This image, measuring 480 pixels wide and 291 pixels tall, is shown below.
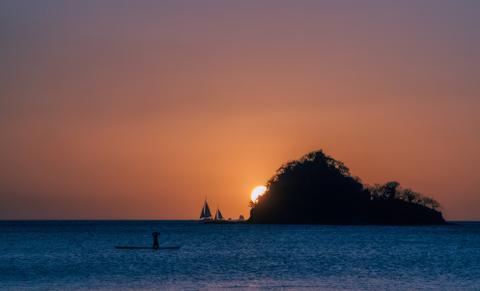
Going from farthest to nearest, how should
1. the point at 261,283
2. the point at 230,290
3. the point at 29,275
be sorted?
the point at 29,275
the point at 261,283
the point at 230,290

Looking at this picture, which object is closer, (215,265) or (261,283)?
(261,283)

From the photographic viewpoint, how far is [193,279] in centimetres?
7506

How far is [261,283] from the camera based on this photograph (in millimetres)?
71562

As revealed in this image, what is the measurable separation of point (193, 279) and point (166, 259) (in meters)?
31.4

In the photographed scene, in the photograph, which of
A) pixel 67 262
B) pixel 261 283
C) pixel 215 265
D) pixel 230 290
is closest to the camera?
pixel 230 290

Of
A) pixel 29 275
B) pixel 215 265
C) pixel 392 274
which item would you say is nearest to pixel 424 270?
pixel 392 274

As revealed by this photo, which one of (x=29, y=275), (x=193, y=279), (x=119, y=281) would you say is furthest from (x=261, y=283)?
(x=29, y=275)

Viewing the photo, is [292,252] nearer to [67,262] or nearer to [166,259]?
[166,259]

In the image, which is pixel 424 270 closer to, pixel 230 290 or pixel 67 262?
pixel 230 290

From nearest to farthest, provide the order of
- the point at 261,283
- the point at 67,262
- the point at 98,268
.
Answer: the point at 261,283, the point at 98,268, the point at 67,262

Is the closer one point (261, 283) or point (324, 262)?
point (261, 283)

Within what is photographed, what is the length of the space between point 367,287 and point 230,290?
37.5 ft

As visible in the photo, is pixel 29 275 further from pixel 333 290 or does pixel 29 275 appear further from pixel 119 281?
pixel 333 290

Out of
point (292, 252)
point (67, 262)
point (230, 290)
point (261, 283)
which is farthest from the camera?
point (292, 252)
